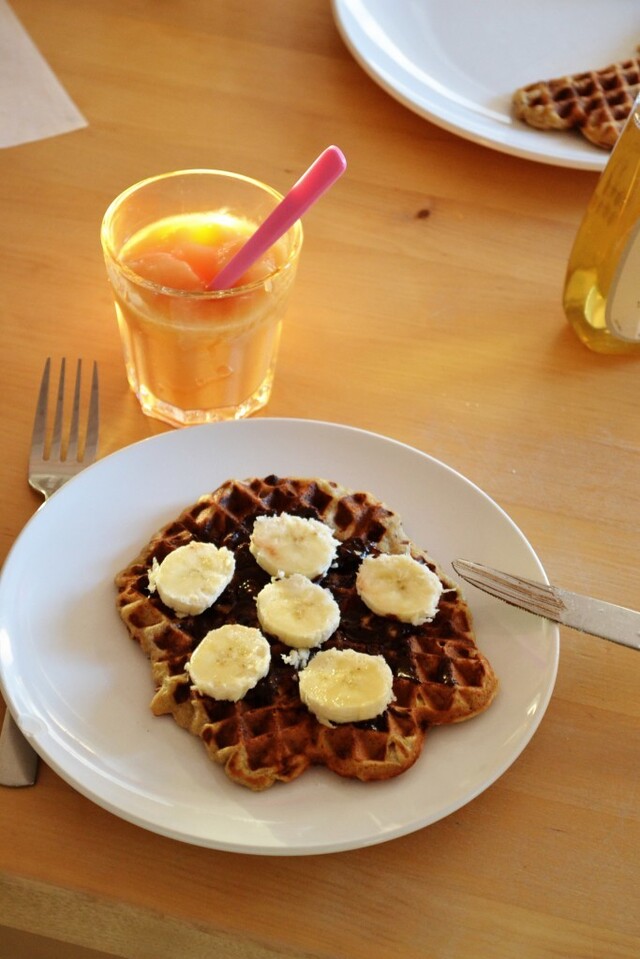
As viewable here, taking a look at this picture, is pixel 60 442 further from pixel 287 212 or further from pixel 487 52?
pixel 487 52

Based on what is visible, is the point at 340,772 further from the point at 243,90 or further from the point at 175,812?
the point at 243,90

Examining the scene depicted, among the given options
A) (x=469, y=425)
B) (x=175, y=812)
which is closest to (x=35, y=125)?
(x=469, y=425)

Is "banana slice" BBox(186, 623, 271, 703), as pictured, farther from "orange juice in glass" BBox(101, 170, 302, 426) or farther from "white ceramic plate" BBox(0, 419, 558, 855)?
"orange juice in glass" BBox(101, 170, 302, 426)

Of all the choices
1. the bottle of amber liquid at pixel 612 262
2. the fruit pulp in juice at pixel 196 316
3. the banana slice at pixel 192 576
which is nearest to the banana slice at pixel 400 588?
the banana slice at pixel 192 576

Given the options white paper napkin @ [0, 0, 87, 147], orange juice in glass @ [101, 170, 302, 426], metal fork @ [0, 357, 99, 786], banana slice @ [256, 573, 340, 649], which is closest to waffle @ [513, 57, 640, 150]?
orange juice in glass @ [101, 170, 302, 426]

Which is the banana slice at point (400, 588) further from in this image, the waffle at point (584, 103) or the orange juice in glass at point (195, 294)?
the waffle at point (584, 103)
